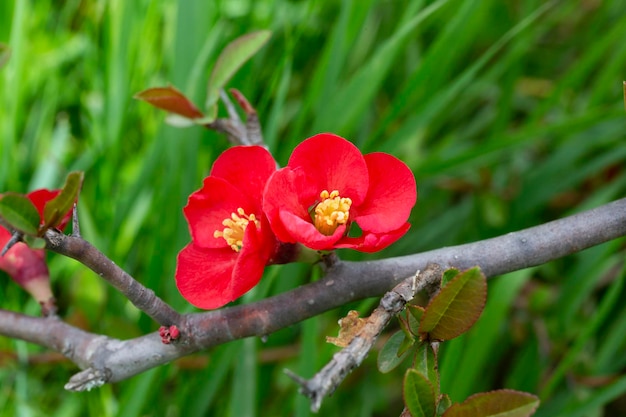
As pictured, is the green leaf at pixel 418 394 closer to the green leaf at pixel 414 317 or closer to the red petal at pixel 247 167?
the green leaf at pixel 414 317

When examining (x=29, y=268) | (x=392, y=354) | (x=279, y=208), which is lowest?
(x=29, y=268)

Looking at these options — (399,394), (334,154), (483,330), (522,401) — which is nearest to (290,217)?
(334,154)

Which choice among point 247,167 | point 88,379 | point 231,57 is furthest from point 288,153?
point 88,379

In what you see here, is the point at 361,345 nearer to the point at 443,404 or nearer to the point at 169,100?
the point at 443,404

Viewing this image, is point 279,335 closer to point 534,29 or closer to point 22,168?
point 22,168

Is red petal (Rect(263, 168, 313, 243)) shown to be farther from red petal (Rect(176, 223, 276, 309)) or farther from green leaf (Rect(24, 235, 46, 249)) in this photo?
green leaf (Rect(24, 235, 46, 249))

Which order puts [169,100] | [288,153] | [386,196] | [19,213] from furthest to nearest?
1. [288,153]
2. [169,100]
3. [386,196]
4. [19,213]

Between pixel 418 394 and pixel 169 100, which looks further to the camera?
pixel 169 100

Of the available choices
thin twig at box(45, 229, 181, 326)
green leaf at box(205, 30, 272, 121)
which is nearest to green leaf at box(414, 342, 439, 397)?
thin twig at box(45, 229, 181, 326)
